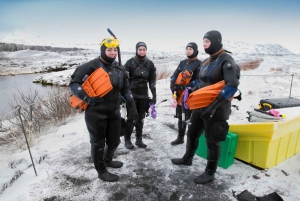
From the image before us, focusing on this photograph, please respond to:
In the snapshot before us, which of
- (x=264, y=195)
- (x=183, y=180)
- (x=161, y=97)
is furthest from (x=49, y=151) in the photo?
(x=161, y=97)

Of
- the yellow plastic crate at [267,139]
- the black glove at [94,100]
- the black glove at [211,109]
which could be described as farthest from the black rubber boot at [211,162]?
the black glove at [94,100]

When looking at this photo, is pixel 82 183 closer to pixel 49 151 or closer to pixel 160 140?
pixel 49 151

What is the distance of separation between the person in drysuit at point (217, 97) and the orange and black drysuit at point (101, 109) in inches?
44.4

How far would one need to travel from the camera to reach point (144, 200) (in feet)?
9.07

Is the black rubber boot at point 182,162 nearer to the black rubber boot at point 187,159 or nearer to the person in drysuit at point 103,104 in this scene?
the black rubber boot at point 187,159

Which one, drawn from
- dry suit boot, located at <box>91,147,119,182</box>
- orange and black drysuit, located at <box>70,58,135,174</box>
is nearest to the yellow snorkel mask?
orange and black drysuit, located at <box>70,58,135,174</box>

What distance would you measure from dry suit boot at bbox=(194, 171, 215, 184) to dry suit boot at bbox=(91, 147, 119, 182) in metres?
1.16

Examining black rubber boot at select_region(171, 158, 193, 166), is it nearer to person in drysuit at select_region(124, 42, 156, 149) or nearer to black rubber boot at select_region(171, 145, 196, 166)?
black rubber boot at select_region(171, 145, 196, 166)

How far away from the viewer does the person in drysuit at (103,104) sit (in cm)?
269

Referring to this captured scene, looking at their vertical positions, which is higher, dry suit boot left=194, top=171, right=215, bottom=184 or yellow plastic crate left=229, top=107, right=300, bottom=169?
yellow plastic crate left=229, top=107, right=300, bottom=169

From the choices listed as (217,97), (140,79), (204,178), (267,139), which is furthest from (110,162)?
(267,139)

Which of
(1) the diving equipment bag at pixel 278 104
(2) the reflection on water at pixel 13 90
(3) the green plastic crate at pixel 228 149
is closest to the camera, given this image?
(3) the green plastic crate at pixel 228 149

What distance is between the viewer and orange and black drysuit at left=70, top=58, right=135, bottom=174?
2691 mm

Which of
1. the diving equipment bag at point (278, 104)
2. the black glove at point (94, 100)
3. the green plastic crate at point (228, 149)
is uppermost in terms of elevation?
the black glove at point (94, 100)
